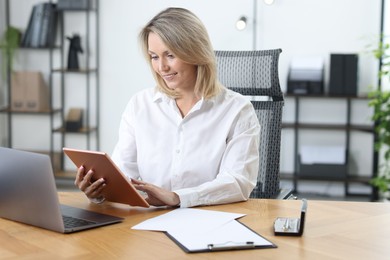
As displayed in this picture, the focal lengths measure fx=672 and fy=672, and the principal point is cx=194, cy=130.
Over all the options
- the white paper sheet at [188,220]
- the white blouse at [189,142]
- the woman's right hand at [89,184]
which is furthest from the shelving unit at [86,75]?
the white paper sheet at [188,220]

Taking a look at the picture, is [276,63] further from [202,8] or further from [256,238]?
[202,8]

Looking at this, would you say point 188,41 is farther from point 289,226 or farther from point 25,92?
point 25,92

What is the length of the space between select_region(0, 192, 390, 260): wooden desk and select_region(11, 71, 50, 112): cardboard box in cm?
343

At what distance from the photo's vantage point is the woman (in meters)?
2.15

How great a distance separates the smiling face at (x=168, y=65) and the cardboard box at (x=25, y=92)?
10.5 feet

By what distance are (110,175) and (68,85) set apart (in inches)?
142

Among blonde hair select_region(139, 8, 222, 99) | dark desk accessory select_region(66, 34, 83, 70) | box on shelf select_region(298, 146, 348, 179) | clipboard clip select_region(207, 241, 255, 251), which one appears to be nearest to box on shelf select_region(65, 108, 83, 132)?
dark desk accessory select_region(66, 34, 83, 70)

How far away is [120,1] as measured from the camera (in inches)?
204

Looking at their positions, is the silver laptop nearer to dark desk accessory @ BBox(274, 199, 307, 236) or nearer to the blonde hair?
dark desk accessory @ BBox(274, 199, 307, 236)

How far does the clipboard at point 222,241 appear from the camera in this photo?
153 centimetres

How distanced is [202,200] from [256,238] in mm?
396

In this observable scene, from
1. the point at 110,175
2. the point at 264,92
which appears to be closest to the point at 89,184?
the point at 110,175

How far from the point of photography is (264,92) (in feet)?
8.45

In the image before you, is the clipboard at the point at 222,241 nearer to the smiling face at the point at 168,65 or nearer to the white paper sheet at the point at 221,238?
the white paper sheet at the point at 221,238
